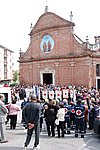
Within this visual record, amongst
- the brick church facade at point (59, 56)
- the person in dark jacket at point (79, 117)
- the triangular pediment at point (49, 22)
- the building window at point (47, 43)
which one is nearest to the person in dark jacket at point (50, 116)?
the person in dark jacket at point (79, 117)

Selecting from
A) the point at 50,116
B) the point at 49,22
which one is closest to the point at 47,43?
the point at 49,22

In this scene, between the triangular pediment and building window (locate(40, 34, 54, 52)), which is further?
building window (locate(40, 34, 54, 52))

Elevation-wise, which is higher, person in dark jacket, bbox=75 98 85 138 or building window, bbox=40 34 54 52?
building window, bbox=40 34 54 52

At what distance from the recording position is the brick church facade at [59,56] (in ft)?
102

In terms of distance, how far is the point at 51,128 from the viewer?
1052 cm

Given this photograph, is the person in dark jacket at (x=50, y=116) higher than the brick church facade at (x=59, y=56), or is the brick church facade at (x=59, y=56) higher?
the brick church facade at (x=59, y=56)

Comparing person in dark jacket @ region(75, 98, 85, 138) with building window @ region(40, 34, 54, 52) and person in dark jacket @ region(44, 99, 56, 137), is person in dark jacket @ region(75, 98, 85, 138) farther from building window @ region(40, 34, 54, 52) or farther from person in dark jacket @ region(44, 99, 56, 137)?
building window @ region(40, 34, 54, 52)

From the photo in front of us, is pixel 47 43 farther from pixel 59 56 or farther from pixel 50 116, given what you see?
pixel 50 116

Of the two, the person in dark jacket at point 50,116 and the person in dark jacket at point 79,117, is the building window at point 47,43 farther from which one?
the person in dark jacket at point 79,117

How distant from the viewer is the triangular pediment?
32.2 metres

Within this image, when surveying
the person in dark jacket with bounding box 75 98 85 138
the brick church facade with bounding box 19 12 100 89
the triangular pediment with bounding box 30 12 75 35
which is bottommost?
the person in dark jacket with bounding box 75 98 85 138

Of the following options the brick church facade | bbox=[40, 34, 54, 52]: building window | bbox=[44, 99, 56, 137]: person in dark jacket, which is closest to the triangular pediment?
the brick church facade

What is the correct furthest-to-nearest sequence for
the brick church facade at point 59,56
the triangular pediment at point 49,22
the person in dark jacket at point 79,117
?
the triangular pediment at point 49,22, the brick church facade at point 59,56, the person in dark jacket at point 79,117

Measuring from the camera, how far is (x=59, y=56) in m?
32.9
